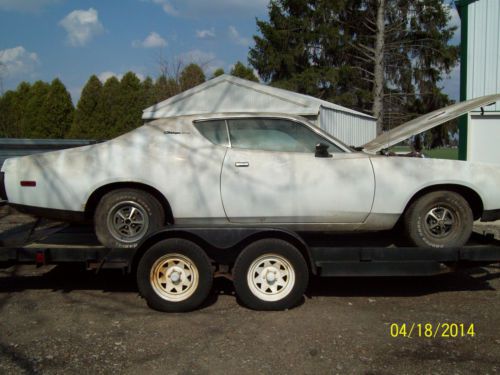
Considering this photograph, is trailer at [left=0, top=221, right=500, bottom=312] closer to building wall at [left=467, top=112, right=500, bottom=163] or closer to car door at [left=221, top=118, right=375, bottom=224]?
car door at [left=221, top=118, right=375, bottom=224]

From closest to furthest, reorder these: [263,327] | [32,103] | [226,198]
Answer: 1. [263,327]
2. [226,198]
3. [32,103]

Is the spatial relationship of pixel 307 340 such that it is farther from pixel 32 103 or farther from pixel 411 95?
pixel 411 95

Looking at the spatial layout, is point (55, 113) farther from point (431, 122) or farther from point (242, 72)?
point (431, 122)

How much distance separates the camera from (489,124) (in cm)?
1102

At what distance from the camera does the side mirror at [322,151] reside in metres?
4.82

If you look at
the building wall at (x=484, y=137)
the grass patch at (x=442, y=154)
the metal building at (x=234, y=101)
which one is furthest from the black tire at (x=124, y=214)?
the grass patch at (x=442, y=154)

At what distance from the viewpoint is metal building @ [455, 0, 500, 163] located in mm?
11008

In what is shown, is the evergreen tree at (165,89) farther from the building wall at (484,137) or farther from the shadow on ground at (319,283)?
the shadow on ground at (319,283)

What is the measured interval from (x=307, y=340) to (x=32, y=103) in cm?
2207

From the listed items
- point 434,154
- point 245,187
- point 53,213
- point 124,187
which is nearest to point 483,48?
point 245,187

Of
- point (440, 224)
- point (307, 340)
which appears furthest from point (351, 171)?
point (307, 340)

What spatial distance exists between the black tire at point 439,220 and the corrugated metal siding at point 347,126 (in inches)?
327

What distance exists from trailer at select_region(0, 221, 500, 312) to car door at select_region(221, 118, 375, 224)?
0.97 ft

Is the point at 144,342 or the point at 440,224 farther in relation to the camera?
the point at 440,224
